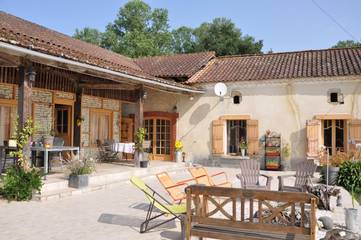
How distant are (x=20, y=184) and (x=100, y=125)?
21.8 feet

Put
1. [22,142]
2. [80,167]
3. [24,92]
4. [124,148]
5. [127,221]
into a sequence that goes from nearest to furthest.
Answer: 1. [127,221]
2. [22,142]
3. [24,92]
4. [80,167]
5. [124,148]

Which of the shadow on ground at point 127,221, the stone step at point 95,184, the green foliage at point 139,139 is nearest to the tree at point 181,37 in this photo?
the stone step at point 95,184

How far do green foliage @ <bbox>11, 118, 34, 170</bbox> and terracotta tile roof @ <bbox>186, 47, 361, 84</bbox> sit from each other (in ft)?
27.0

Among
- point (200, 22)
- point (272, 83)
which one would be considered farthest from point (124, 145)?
point (200, 22)

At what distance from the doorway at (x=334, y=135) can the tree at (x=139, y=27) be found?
21489mm

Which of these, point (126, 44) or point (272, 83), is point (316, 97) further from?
point (126, 44)

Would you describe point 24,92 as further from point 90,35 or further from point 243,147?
point 90,35

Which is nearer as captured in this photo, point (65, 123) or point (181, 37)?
point (65, 123)

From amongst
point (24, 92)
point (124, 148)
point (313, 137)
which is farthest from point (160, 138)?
point (24, 92)

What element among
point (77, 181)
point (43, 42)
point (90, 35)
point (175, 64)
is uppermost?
point (90, 35)

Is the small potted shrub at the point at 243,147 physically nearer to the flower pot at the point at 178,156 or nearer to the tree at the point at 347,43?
the flower pot at the point at 178,156

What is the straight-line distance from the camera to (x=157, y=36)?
3462cm

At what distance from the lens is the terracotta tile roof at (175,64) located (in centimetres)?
1514

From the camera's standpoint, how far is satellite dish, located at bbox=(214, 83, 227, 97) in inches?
540
